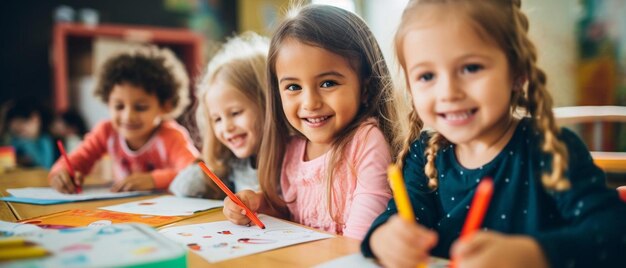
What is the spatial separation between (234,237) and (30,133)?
116 inches

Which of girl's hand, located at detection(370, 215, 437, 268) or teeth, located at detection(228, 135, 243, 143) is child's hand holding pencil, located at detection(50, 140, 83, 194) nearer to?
teeth, located at detection(228, 135, 243, 143)

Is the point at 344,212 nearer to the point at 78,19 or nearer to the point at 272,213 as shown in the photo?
the point at 272,213

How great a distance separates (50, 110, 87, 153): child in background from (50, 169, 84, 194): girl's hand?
203 cm

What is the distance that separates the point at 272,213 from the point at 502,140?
1.89 ft

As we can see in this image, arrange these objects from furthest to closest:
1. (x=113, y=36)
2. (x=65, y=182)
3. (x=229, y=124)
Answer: (x=113, y=36), (x=65, y=182), (x=229, y=124)

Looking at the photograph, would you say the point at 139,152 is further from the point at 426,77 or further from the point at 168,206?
the point at 426,77

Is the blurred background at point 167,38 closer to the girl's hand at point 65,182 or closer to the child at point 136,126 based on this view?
the child at point 136,126

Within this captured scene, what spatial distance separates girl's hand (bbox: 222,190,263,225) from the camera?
35.1 inches

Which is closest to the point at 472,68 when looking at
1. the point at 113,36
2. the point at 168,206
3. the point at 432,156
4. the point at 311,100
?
the point at 432,156

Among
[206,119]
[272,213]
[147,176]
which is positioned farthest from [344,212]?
[147,176]

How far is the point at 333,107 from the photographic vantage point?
38.2 inches

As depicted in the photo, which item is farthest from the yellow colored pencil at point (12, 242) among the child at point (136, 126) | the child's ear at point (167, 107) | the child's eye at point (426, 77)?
the child's ear at point (167, 107)

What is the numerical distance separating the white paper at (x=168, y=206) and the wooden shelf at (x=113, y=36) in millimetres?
2371

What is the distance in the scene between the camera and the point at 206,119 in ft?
4.65
